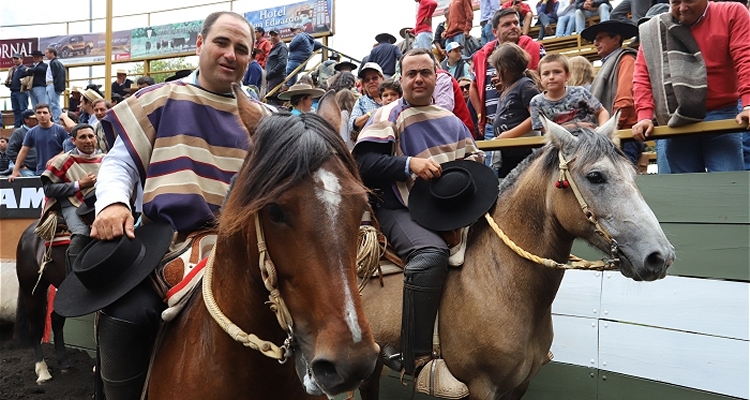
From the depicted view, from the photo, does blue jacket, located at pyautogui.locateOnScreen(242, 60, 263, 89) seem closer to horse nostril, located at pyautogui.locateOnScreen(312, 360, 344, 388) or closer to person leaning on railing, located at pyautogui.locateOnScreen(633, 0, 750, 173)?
person leaning on railing, located at pyautogui.locateOnScreen(633, 0, 750, 173)

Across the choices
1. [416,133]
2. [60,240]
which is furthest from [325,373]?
[60,240]

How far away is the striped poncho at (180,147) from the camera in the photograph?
90.3 inches

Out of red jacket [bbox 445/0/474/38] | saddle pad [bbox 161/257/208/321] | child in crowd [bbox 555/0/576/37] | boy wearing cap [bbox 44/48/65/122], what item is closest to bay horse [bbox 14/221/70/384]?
saddle pad [bbox 161/257/208/321]

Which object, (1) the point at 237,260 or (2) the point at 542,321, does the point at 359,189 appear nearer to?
(1) the point at 237,260

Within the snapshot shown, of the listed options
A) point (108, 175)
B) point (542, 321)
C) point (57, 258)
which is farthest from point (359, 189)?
point (57, 258)

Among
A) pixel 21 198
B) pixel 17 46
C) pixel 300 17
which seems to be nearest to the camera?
pixel 21 198

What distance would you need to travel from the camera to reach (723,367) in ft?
11.1

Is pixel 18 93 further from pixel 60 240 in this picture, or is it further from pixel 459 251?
pixel 459 251

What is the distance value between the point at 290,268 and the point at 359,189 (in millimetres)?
304

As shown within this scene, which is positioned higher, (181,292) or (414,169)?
(414,169)

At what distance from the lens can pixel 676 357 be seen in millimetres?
3547

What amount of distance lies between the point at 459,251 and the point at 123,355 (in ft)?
6.88

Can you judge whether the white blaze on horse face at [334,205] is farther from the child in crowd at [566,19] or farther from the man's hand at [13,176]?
the child in crowd at [566,19]

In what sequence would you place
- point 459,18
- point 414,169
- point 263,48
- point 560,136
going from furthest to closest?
point 263,48 < point 459,18 < point 414,169 < point 560,136
